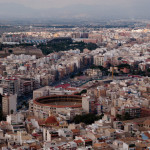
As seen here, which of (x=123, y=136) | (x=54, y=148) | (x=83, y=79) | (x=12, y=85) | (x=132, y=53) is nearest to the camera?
(x=54, y=148)

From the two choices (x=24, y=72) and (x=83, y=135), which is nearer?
(x=83, y=135)

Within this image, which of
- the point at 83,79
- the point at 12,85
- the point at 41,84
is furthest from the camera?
the point at 83,79

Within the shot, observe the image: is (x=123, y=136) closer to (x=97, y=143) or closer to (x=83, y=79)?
(x=97, y=143)

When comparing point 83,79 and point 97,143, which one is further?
point 83,79

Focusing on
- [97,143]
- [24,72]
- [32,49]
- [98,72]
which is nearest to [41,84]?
[24,72]

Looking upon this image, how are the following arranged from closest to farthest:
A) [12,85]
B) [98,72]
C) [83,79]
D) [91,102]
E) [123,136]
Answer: [123,136] < [91,102] < [12,85] < [83,79] < [98,72]

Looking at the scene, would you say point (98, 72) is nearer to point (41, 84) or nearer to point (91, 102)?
point (41, 84)

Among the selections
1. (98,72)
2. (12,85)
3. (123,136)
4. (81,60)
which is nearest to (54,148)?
(123,136)

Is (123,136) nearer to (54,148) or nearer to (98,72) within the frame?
(54,148)

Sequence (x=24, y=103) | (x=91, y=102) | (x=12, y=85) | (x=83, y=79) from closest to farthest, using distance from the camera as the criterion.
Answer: (x=91, y=102), (x=24, y=103), (x=12, y=85), (x=83, y=79)
